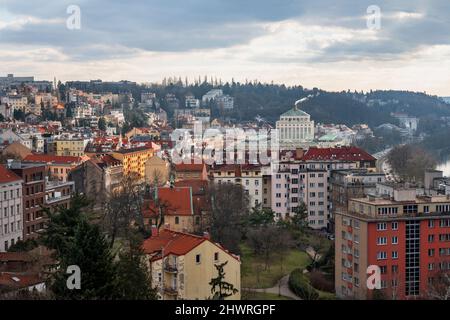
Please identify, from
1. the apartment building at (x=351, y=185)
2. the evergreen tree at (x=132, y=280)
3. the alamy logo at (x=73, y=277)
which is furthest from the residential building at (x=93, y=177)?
the alamy logo at (x=73, y=277)

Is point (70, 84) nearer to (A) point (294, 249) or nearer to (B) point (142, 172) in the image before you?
(B) point (142, 172)

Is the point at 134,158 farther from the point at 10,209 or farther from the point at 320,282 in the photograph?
the point at 320,282

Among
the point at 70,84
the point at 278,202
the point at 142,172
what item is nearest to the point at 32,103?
the point at 70,84

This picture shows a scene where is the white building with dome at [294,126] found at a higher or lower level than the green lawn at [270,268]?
higher

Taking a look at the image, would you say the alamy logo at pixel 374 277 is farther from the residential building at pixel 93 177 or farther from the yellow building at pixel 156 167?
the yellow building at pixel 156 167

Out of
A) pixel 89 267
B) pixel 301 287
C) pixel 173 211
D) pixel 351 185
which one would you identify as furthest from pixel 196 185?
pixel 89 267

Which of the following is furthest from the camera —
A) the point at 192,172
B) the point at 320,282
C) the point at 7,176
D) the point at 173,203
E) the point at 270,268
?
the point at 192,172
